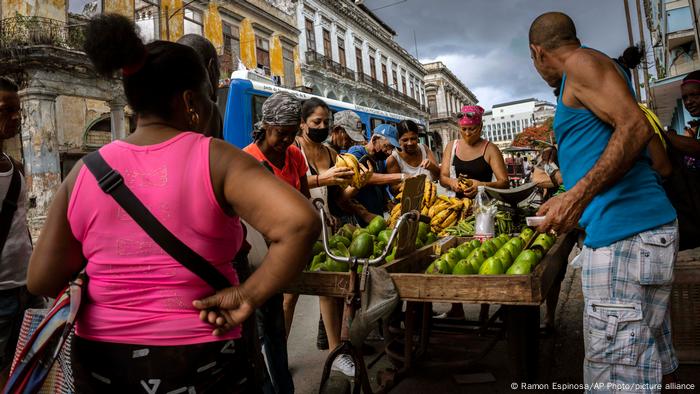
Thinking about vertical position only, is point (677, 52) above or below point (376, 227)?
above

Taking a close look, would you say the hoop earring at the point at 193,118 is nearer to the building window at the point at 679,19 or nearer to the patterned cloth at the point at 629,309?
the patterned cloth at the point at 629,309

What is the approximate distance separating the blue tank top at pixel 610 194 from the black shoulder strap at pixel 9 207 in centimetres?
288

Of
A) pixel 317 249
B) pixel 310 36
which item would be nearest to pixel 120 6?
pixel 310 36

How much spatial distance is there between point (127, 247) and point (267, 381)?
4.60 feet

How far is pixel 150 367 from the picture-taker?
1.34m

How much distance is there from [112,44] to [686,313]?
401 cm

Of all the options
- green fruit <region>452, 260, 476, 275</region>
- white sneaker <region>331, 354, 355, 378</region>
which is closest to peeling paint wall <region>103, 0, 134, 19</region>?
white sneaker <region>331, 354, 355, 378</region>

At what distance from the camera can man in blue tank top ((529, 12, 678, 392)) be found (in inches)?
74.2

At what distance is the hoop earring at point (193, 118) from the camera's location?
58.1 inches

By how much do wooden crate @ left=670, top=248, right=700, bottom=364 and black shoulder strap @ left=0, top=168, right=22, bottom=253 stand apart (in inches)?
170

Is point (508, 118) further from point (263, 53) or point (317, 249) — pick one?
point (317, 249)

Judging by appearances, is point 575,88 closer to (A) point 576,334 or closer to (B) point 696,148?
(B) point 696,148

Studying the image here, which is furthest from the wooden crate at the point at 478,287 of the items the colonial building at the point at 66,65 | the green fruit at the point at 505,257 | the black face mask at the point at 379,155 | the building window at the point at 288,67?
the building window at the point at 288,67

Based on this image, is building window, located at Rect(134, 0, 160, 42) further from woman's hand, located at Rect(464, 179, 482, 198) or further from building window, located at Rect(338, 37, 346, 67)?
woman's hand, located at Rect(464, 179, 482, 198)
